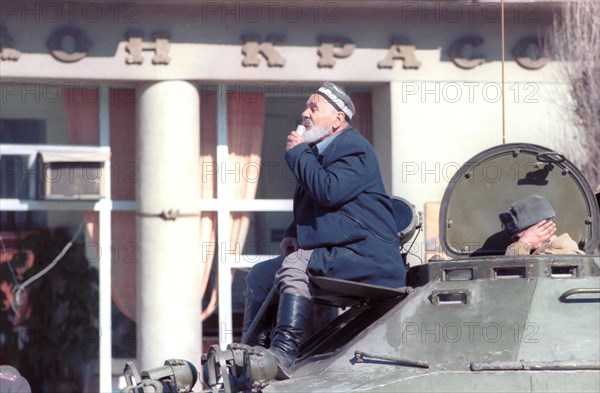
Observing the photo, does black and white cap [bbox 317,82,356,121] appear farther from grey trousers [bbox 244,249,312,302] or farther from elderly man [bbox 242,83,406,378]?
grey trousers [bbox 244,249,312,302]

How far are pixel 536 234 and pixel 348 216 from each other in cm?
115

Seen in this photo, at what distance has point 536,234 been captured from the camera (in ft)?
24.6

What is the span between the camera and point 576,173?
25.5 ft

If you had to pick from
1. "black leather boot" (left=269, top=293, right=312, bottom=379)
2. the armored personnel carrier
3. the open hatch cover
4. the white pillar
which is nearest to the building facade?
the white pillar

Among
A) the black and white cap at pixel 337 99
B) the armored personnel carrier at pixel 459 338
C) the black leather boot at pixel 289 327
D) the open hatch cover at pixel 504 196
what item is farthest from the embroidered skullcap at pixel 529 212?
the black leather boot at pixel 289 327

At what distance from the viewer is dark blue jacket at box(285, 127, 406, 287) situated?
6918 mm

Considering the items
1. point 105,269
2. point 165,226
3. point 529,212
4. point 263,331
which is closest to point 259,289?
point 263,331

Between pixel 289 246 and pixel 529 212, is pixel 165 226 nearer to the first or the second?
pixel 289 246

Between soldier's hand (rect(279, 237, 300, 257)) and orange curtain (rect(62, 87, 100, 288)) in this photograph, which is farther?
orange curtain (rect(62, 87, 100, 288))

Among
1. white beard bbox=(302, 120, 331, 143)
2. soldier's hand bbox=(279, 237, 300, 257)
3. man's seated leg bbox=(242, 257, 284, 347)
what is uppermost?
white beard bbox=(302, 120, 331, 143)

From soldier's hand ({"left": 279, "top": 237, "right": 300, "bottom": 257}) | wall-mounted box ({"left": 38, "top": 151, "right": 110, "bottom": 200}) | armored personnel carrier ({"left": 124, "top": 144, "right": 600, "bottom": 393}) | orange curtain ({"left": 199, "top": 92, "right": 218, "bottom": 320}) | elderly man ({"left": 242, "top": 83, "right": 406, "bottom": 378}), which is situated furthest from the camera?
orange curtain ({"left": 199, "top": 92, "right": 218, "bottom": 320})

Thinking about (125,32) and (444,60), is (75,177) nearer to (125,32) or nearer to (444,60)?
(125,32)

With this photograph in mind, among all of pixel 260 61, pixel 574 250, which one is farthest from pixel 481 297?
pixel 260 61

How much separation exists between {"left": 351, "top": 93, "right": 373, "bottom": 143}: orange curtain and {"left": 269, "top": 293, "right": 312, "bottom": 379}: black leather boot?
755 centimetres
